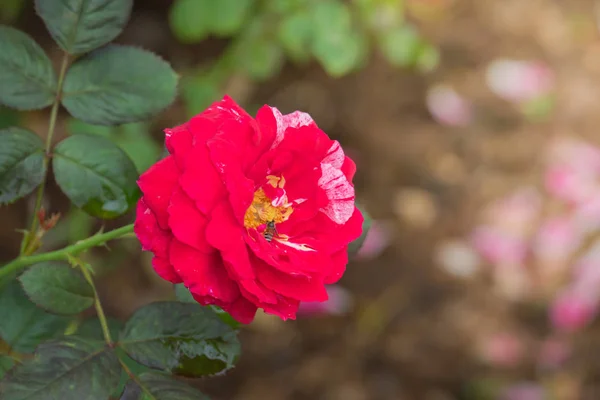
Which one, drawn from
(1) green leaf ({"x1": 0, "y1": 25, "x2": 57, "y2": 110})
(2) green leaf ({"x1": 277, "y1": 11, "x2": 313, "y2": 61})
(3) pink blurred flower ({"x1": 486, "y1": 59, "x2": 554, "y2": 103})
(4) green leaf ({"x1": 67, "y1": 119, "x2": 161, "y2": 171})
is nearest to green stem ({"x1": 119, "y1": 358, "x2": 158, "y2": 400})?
(1) green leaf ({"x1": 0, "y1": 25, "x2": 57, "y2": 110})

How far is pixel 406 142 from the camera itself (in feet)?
8.07

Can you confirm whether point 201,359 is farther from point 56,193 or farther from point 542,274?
point 542,274

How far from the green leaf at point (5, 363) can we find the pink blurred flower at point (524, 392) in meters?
1.56

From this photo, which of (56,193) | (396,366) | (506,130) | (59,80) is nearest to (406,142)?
(506,130)

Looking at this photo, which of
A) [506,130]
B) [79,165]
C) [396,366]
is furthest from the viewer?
[506,130]

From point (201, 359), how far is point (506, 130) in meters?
2.00

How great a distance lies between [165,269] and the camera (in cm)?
67

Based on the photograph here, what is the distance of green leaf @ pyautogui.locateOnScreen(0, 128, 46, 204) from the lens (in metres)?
0.77

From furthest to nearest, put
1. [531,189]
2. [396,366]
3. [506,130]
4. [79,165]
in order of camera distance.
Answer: [506,130] < [531,189] < [396,366] < [79,165]

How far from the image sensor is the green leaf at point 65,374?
26.7 inches

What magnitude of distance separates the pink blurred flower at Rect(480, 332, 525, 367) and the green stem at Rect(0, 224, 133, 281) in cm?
158

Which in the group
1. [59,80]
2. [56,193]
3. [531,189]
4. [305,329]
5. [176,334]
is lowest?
[305,329]

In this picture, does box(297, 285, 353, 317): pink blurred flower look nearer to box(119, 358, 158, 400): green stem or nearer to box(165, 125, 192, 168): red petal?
box(119, 358, 158, 400): green stem

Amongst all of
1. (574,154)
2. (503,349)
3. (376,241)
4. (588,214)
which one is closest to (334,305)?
(376,241)
